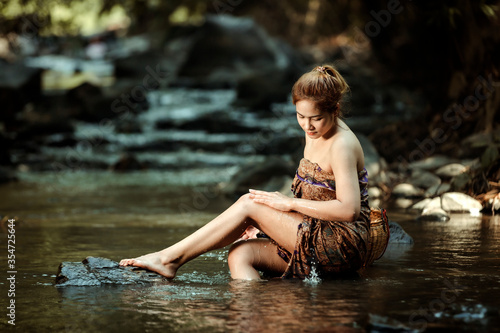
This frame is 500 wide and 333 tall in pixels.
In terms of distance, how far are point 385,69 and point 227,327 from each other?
19.8 m

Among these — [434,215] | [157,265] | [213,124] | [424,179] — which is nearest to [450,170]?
[424,179]

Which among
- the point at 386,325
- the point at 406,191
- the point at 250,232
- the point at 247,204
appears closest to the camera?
the point at 386,325

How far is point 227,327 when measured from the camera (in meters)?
3.11

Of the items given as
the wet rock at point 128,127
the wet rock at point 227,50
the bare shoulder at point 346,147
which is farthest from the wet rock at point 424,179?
the wet rock at point 227,50

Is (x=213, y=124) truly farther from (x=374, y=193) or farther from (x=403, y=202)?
(x=403, y=202)

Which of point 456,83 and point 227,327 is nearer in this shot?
point 227,327

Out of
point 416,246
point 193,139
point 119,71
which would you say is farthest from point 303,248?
point 119,71

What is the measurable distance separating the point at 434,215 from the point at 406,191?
157 cm

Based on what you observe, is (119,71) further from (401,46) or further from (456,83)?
(456,83)

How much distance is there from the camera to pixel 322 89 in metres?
3.88

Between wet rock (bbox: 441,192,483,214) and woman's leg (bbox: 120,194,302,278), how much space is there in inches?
128

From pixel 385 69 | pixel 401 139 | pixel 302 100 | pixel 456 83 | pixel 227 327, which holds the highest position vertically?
pixel 385 69

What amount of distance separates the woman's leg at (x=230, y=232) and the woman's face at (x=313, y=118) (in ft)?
1.64

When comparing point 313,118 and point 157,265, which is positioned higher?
point 313,118
